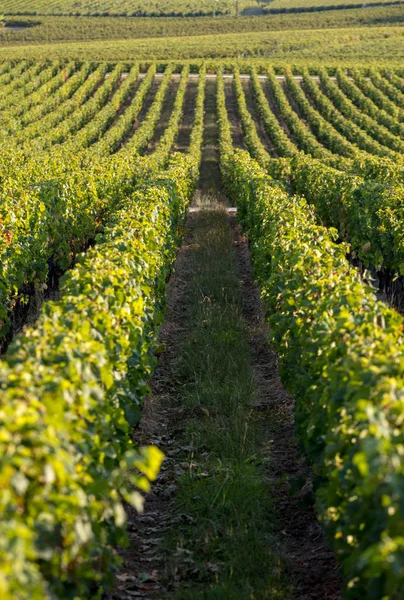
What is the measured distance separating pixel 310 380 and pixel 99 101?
1950 inches

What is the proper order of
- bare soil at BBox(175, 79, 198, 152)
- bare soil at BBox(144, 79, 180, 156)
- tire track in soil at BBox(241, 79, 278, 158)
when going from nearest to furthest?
tire track in soil at BBox(241, 79, 278, 158) → bare soil at BBox(175, 79, 198, 152) → bare soil at BBox(144, 79, 180, 156)

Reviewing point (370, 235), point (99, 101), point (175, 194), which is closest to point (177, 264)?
point (175, 194)

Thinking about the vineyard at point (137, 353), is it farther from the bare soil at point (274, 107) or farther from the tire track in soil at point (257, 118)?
the bare soil at point (274, 107)

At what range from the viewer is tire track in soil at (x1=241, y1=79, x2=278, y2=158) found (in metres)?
42.9

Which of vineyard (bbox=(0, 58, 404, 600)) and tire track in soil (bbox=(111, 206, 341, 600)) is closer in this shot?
vineyard (bbox=(0, 58, 404, 600))

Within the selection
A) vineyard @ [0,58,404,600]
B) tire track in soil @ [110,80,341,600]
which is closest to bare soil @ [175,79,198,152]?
vineyard @ [0,58,404,600]

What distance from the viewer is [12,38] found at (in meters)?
88.9

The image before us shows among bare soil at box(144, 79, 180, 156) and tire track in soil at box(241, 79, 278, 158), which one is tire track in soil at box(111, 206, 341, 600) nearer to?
tire track in soil at box(241, 79, 278, 158)

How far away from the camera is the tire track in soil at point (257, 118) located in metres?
42.9

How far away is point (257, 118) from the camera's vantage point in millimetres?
51281

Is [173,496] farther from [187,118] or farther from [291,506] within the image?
[187,118]

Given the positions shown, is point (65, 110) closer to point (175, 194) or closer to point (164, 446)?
point (175, 194)

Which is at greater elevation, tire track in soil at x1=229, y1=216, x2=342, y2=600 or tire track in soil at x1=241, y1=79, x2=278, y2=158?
tire track in soil at x1=229, y1=216, x2=342, y2=600

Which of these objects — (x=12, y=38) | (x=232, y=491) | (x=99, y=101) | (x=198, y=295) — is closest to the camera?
(x=232, y=491)
